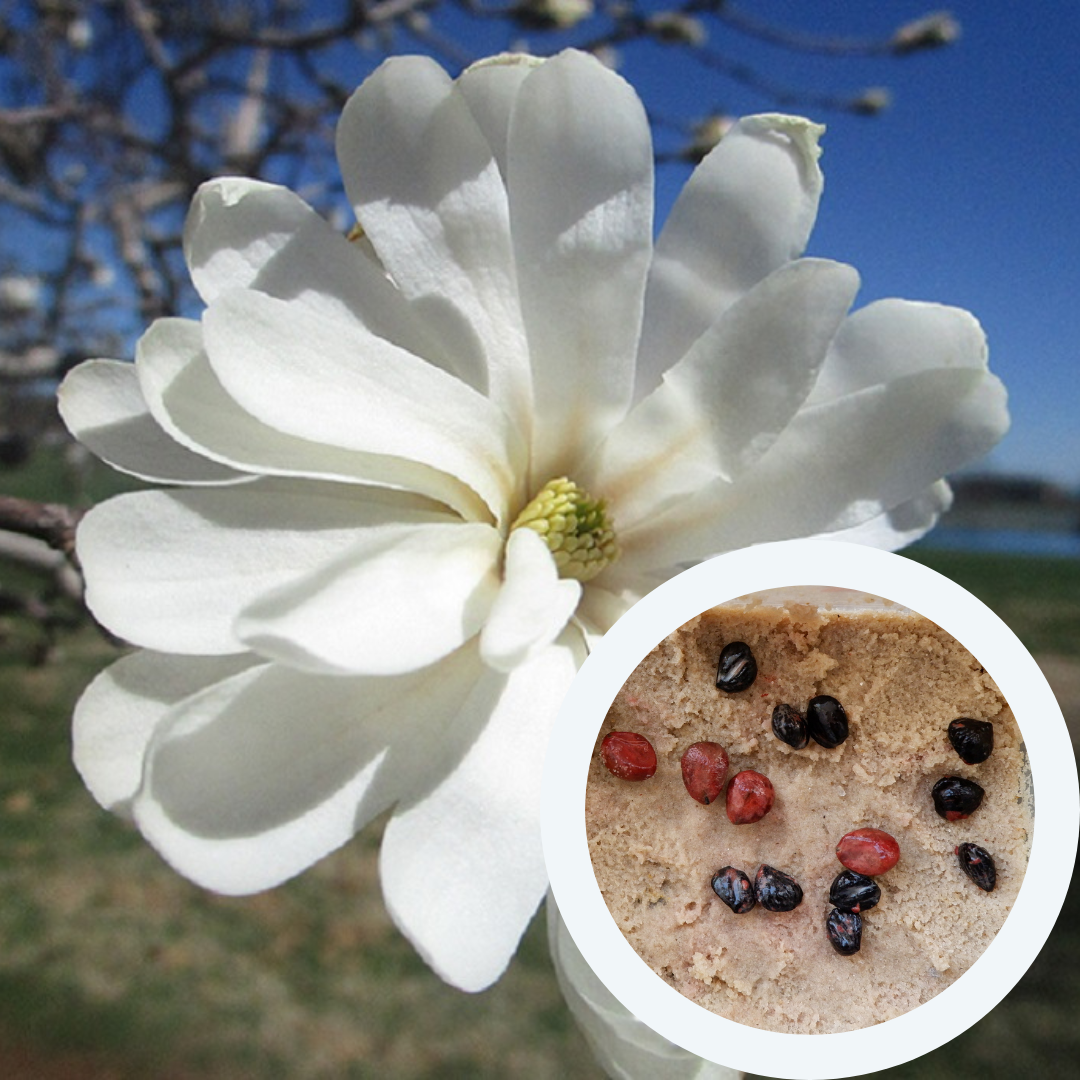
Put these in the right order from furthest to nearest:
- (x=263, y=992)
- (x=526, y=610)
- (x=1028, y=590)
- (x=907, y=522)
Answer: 1. (x=1028, y=590)
2. (x=263, y=992)
3. (x=907, y=522)
4. (x=526, y=610)

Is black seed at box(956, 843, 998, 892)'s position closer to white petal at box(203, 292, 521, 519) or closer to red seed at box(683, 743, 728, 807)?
red seed at box(683, 743, 728, 807)

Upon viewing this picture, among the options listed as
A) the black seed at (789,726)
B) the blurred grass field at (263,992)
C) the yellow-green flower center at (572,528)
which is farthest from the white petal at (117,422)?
the blurred grass field at (263,992)

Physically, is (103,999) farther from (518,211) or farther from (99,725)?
(518,211)

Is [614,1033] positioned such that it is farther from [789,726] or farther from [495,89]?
[495,89]

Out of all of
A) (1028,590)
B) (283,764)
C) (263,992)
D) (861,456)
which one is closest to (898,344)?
(861,456)

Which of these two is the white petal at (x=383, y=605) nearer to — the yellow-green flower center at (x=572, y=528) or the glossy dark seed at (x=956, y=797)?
the yellow-green flower center at (x=572, y=528)

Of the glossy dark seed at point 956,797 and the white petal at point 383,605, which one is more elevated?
the white petal at point 383,605

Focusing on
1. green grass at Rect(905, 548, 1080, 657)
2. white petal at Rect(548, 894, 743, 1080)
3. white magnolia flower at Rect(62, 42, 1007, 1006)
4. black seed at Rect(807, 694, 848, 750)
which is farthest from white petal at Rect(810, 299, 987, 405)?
green grass at Rect(905, 548, 1080, 657)
